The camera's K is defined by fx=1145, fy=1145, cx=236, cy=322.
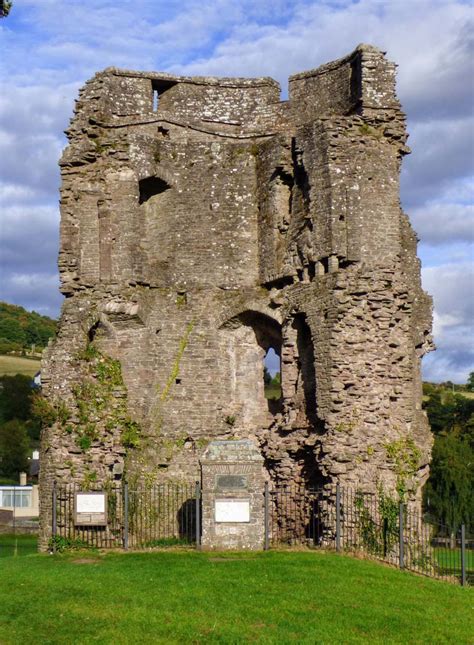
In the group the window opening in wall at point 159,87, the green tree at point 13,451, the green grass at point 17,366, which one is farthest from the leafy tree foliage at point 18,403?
the window opening in wall at point 159,87

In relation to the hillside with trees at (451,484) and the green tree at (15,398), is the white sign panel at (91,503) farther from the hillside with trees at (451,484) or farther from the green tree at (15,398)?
the green tree at (15,398)

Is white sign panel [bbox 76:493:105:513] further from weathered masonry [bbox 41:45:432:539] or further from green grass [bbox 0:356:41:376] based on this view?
green grass [bbox 0:356:41:376]

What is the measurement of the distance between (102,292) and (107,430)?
357 cm

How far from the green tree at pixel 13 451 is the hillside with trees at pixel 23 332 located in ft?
93.2

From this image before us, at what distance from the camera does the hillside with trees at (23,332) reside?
358 feet

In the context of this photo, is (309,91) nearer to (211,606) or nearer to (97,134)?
(97,134)

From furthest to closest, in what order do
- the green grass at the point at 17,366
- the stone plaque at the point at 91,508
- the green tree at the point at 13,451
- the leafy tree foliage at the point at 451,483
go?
1. the green grass at the point at 17,366
2. the green tree at the point at 13,451
3. the leafy tree foliage at the point at 451,483
4. the stone plaque at the point at 91,508

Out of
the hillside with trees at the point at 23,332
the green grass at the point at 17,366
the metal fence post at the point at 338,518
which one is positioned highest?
the hillside with trees at the point at 23,332

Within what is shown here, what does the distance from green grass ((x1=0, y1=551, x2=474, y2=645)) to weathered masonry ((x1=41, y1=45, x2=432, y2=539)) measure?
16.9 feet

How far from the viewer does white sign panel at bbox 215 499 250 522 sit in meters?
22.6

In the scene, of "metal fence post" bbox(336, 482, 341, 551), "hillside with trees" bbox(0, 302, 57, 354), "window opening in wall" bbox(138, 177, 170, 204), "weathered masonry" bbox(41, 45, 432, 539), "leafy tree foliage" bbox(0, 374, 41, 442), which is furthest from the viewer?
"hillside with trees" bbox(0, 302, 57, 354)

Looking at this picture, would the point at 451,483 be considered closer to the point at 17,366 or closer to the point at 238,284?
the point at 238,284

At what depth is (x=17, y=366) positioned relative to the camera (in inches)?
3947

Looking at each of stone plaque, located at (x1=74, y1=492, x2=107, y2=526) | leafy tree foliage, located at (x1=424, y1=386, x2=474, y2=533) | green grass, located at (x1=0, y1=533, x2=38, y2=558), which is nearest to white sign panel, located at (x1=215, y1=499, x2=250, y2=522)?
stone plaque, located at (x1=74, y1=492, x2=107, y2=526)
